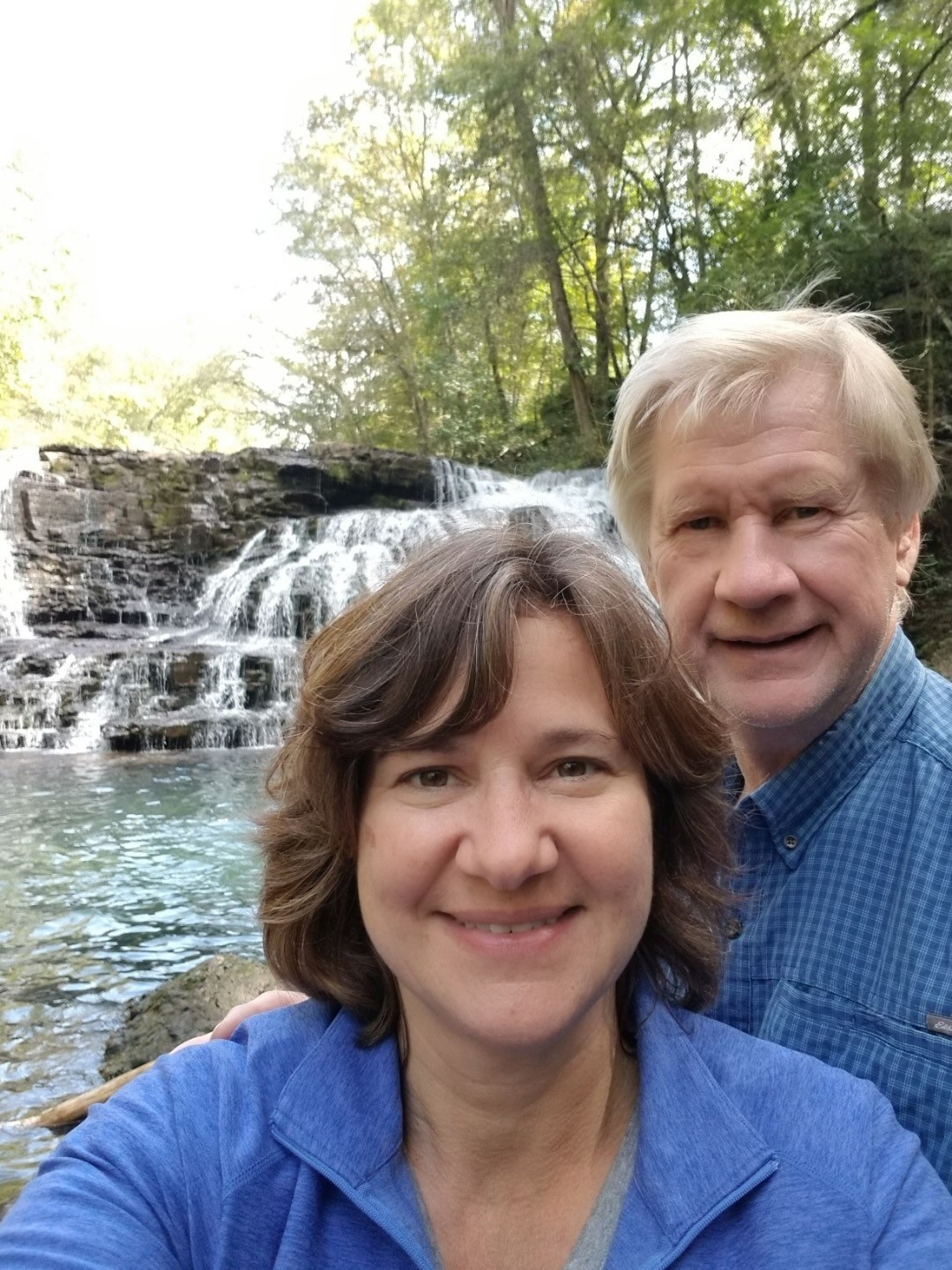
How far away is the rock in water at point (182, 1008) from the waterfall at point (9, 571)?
44.9ft

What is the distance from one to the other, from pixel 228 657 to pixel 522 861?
41.6 feet

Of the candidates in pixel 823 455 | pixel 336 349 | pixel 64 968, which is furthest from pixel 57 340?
pixel 823 455

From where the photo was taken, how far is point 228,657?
13.3m

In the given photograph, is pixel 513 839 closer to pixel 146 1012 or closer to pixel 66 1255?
pixel 66 1255

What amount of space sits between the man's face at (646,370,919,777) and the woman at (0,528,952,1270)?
1.57 feet

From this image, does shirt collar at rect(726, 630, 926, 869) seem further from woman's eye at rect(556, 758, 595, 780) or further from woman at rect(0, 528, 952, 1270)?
woman's eye at rect(556, 758, 595, 780)

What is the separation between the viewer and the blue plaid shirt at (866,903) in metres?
1.43

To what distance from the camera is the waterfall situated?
16875 mm

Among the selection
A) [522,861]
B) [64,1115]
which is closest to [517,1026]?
[522,861]

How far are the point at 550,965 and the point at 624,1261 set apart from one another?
29 centimetres

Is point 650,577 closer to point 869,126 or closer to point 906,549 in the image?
point 906,549

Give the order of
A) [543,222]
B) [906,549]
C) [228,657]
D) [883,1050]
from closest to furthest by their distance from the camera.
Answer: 1. [883,1050]
2. [906,549]
3. [228,657]
4. [543,222]

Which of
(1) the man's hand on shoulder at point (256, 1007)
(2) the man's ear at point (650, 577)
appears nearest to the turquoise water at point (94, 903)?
(1) the man's hand on shoulder at point (256, 1007)

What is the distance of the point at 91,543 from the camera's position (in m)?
18.2
